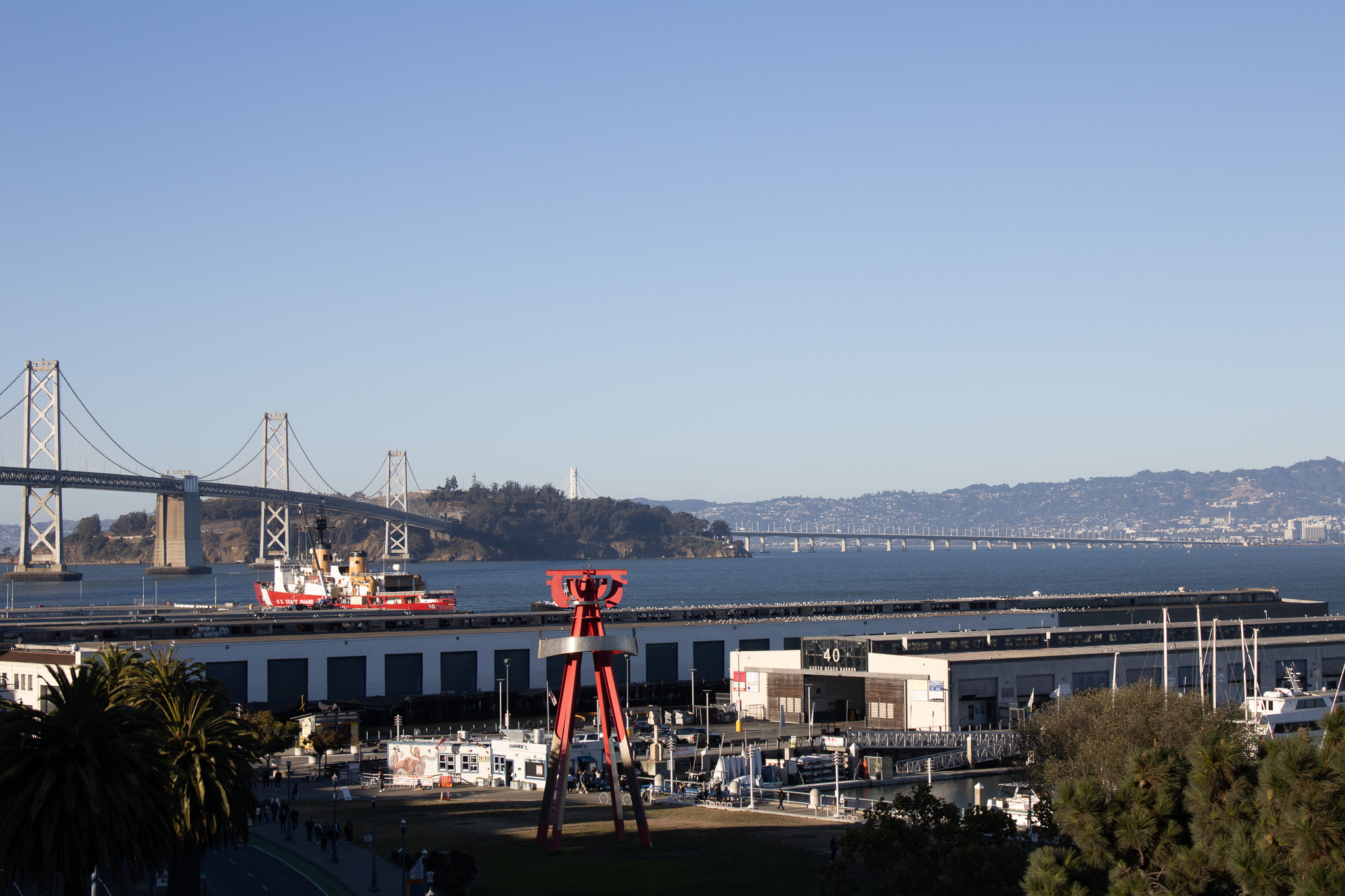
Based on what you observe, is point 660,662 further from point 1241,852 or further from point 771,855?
point 1241,852

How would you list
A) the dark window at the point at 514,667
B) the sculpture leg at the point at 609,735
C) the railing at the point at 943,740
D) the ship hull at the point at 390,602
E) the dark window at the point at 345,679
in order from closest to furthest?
the sculpture leg at the point at 609,735 < the railing at the point at 943,740 < the dark window at the point at 345,679 < the dark window at the point at 514,667 < the ship hull at the point at 390,602

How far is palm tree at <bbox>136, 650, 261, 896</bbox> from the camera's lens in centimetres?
2427

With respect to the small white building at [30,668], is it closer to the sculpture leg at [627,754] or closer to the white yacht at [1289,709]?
the sculpture leg at [627,754]

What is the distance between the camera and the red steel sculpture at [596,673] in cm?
3120

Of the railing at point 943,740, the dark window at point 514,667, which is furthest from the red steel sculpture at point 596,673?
the dark window at point 514,667

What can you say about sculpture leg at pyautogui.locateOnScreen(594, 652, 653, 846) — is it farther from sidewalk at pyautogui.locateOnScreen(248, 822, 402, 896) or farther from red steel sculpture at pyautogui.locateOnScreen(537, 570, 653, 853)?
sidewalk at pyautogui.locateOnScreen(248, 822, 402, 896)

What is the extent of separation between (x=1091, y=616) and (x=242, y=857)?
182ft

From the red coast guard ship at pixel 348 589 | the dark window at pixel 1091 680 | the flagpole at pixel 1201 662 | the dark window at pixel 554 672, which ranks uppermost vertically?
the red coast guard ship at pixel 348 589

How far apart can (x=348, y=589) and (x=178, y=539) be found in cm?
10408

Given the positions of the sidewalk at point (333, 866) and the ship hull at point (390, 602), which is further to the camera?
the ship hull at point (390, 602)

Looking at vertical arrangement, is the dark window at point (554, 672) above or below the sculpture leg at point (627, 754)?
below

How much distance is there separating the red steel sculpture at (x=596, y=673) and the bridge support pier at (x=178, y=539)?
6030 inches

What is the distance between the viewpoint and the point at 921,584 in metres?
184

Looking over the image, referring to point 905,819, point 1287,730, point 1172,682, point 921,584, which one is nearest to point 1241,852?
point 905,819
